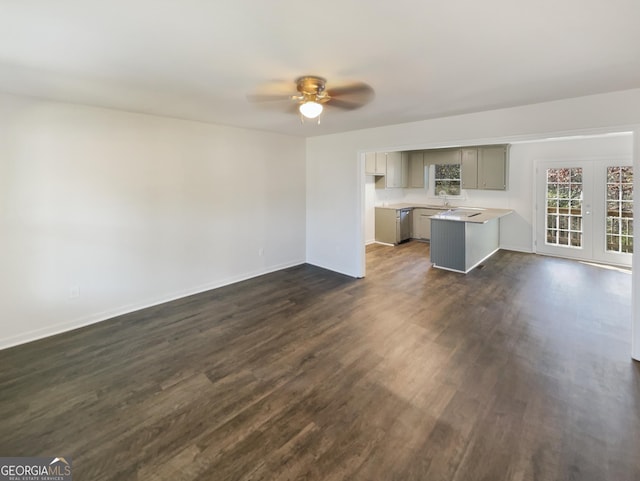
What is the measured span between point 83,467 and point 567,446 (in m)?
2.81

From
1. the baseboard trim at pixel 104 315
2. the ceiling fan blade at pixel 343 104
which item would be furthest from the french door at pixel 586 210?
the baseboard trim at pixel 104 315

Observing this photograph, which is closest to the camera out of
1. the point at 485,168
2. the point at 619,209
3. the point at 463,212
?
the point at 619,209

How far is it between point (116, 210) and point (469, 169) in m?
7.08

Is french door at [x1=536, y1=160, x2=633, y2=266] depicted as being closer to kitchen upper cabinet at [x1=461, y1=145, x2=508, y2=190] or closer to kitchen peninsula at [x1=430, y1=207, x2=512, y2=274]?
kitchen upper cabinet at [x1=461, y1=145, x2=508, y2=190]

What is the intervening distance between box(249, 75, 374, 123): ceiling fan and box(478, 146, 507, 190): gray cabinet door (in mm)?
5020

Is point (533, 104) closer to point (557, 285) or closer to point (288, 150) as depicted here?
point (557, 285)

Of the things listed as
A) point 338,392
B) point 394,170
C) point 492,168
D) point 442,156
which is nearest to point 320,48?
point 338,392

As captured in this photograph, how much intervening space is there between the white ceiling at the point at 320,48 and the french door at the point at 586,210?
414 cm

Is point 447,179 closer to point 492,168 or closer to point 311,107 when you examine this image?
point 492,168

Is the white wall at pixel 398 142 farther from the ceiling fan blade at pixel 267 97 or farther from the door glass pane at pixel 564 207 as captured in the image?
the ceiling fan blade at pixel 267 97

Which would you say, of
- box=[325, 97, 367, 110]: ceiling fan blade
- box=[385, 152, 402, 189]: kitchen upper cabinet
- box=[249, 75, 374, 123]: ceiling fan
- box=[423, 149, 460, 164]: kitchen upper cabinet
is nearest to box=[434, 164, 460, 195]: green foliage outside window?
box=[423, 149, 460, 164]: kitchen upper cabinet

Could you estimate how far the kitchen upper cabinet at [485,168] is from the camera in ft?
22.5

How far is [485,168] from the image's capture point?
7109 mm

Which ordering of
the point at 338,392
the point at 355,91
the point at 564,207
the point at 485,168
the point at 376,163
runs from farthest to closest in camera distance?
1. the point at 376,163
2. the point at 485,168
3. the point at 564,207
4. the point at 355,91
5. the point at 338,392
